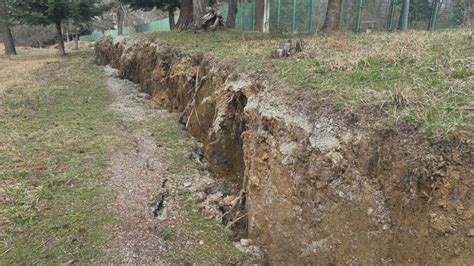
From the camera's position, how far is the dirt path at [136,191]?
373 cm

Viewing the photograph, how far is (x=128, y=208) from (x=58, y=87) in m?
7.09

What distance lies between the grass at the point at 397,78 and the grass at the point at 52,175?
2.56 meters

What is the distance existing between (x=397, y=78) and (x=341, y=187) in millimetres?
1339

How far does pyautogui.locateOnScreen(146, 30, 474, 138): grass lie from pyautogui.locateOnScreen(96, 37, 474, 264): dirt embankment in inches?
6.1

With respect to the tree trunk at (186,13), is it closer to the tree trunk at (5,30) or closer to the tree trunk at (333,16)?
the tree trunk at (333,16)

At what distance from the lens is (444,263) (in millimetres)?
2377

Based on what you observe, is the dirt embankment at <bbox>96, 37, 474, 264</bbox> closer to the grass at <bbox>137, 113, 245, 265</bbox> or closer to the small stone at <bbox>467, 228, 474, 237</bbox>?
the small stone at <bbox>467, 228, 474, 237</bbox>

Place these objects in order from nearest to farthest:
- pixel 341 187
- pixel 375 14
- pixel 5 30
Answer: pixel 341 187, pixel 375 14, pixel 5 30

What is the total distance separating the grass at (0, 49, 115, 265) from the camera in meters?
3.66

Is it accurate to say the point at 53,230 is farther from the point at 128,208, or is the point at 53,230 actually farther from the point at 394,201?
the point at 394,201

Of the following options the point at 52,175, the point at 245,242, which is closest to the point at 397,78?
the point at 245,242

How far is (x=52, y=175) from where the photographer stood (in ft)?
16.0

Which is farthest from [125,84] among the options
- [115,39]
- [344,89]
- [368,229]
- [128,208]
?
[368,229]

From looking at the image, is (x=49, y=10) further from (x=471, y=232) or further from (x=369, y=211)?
(x=471, y=232)
